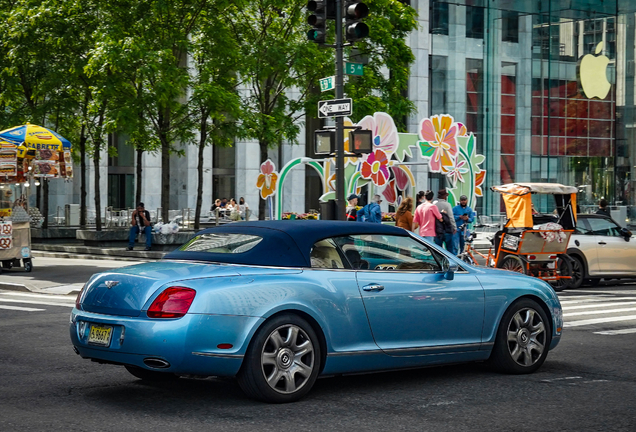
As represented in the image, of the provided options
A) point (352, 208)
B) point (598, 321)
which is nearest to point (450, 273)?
point (598, 321)

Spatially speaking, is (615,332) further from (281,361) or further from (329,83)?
Result: (329,83)

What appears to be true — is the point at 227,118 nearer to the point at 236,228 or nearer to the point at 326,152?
the point at 326,152

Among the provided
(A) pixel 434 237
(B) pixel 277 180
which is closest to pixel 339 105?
Answer: (A) pixel 434 237

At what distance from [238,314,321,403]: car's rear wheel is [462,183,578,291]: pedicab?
37.5 ft

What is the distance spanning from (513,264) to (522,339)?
9.92 m

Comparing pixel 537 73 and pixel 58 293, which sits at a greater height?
pixel 537 73

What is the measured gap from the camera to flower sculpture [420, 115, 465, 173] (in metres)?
32.1

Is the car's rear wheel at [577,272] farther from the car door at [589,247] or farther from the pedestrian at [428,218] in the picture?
the pedestrian at [428,218]

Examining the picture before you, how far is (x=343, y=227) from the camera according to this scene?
314 inches

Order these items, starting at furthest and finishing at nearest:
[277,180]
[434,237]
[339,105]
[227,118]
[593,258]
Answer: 1. [227,118]
2. [277,180]
3. [434,237]
4. [593,258]
5. [339,105]

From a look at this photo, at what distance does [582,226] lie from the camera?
19.6 meters

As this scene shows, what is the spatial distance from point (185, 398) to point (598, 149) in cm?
5272

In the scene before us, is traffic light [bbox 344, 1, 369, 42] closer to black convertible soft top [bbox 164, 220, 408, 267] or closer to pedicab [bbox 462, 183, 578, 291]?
pedicab [bbox 462, 183, 578, 291]

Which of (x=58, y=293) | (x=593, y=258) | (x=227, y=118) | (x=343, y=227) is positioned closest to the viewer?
(x=343, y=227)
